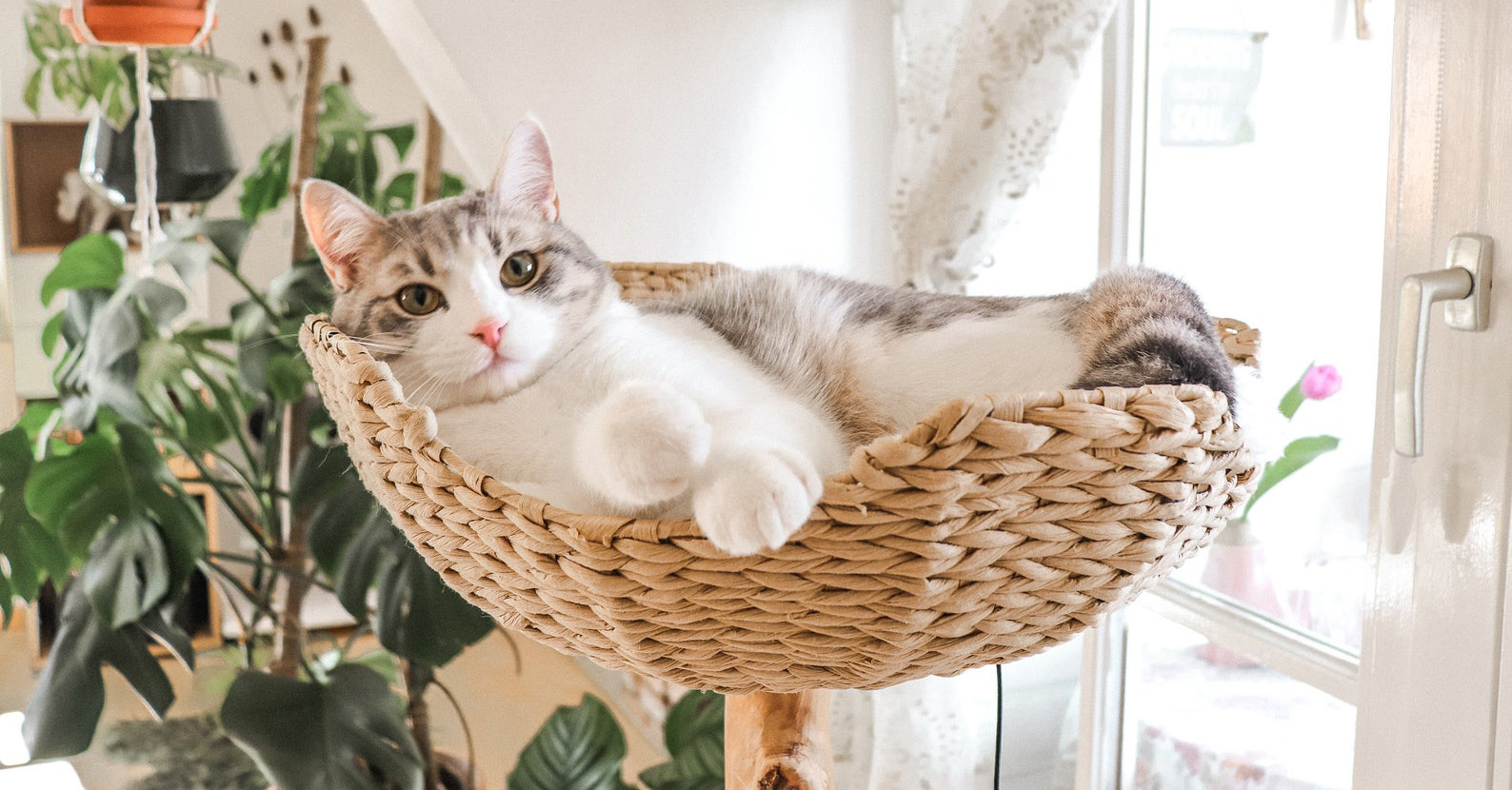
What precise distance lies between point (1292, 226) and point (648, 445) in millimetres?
1023

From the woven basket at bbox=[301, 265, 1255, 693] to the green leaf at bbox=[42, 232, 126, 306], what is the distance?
1379 millimetres

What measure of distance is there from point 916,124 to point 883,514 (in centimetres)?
122

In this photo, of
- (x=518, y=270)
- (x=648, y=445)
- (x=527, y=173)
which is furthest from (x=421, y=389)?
(x=648, y=445)

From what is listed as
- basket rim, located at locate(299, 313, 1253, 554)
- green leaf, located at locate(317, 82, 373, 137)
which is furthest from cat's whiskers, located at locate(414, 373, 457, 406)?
green leaf, located at locate(317, 82, 373, 137)

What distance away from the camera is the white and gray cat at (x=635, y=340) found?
77 cm

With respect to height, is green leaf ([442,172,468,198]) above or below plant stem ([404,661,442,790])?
above

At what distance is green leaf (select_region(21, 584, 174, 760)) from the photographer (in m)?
1.57

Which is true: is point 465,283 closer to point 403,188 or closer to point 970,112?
point 970,112

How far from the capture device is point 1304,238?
127 cm

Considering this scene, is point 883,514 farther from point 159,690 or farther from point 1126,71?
point 159,690

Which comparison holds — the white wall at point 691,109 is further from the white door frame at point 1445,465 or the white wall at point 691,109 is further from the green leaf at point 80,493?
the white door frame at point 1445,465

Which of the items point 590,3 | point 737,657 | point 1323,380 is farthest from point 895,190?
point 737,657

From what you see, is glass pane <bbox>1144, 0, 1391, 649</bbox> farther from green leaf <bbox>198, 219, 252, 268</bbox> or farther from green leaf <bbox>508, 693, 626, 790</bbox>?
green leaf <bbox>198, 219, 252, 268</bbox>

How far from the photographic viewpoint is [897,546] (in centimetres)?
56
